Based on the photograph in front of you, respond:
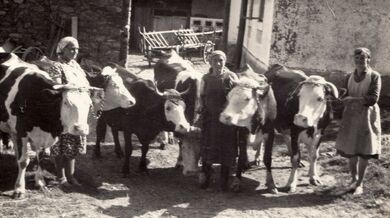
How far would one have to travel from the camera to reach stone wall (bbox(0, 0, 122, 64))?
39.8 feet

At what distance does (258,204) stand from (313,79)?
1.89 m

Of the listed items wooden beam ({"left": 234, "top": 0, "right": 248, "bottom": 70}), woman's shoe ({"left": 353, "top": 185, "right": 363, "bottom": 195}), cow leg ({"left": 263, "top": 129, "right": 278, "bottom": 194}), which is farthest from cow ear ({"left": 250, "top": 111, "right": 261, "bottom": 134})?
wooden beam ({"left": 234, "top": 0, "right": 248, "bottom": 70})

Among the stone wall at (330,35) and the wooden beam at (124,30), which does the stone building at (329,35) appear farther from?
the wooden beam at (124,30)

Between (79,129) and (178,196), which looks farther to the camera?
(178,196)

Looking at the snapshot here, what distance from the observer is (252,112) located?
6.49 metres

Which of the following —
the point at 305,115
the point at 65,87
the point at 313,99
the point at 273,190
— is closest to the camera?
the point at 65,87

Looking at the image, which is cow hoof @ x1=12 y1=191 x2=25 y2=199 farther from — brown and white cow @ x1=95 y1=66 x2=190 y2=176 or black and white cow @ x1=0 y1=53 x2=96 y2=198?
brown and white cow @ x1=95 y1=66 x2=190 y2=176

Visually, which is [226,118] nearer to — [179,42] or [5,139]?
[5,139]

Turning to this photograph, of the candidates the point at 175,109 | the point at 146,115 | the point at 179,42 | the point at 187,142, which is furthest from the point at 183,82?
the point at 179,42

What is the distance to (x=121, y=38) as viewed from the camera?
40.4 feet

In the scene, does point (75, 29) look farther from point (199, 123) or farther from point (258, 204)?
point (258, 204)

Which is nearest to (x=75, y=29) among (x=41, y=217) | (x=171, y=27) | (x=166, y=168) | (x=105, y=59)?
(x=105, y=59)

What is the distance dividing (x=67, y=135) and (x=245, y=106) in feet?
7.44

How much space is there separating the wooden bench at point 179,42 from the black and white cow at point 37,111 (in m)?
11.6
